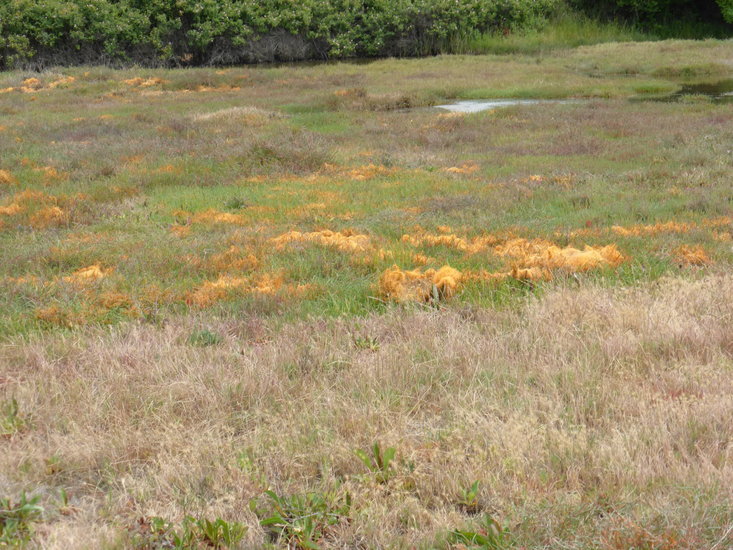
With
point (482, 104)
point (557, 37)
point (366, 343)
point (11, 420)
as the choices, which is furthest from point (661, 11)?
point (11, 420)

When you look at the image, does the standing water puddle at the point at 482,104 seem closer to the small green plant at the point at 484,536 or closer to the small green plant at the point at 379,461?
the small green plant at the point at 379,461

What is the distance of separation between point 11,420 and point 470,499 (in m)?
2.91

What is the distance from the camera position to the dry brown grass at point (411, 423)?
3.39 m

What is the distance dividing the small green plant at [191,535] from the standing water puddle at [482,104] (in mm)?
23799

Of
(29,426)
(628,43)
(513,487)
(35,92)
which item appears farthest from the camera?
(628,43)

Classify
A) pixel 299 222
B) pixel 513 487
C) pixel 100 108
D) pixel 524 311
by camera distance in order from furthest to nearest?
pixel 100 108
pixel 299 222
pixel 524 311
pixel 513 487

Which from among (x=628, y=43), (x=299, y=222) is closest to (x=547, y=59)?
(x=628, y=43)

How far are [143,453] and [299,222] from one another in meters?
7.80

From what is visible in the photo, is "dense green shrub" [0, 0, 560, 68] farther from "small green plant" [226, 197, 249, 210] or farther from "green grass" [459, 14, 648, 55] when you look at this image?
"small green plant" [226, 197, 249, 210]

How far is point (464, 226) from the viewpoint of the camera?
1071 centimetres

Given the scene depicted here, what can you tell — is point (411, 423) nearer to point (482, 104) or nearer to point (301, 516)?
point (301, 516)

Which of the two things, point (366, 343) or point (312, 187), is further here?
point (312, 187)

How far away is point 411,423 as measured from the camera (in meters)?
4.31

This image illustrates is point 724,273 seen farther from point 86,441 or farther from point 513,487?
point 86,441
